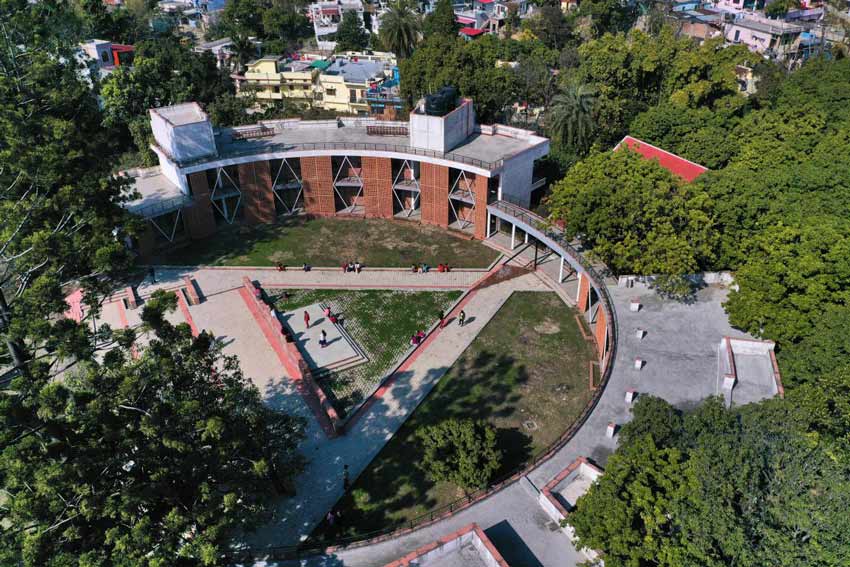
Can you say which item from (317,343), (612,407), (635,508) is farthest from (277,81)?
(635,508)

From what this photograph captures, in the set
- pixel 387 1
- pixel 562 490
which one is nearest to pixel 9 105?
pixel 562 490

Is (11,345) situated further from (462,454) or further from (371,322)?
(371,322)

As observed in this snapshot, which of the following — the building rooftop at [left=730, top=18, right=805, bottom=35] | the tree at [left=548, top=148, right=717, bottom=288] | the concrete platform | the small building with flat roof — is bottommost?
the concrete platform

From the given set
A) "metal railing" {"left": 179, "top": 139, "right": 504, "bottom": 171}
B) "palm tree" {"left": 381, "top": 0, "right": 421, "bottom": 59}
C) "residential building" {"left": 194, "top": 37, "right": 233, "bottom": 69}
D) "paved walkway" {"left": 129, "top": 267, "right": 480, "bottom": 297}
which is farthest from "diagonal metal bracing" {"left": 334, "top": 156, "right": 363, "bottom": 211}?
"residential building" {"left": 194, "top": 37, "right": 233, "bottom": 69}

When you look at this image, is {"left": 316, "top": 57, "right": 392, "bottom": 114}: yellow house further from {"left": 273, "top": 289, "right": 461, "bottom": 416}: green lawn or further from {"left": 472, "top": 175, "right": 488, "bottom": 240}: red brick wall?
{"left": 273, "top": 289, "right": 461, "bottom": 416}: green lawn

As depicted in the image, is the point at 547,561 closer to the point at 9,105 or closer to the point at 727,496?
the point at 727,496
